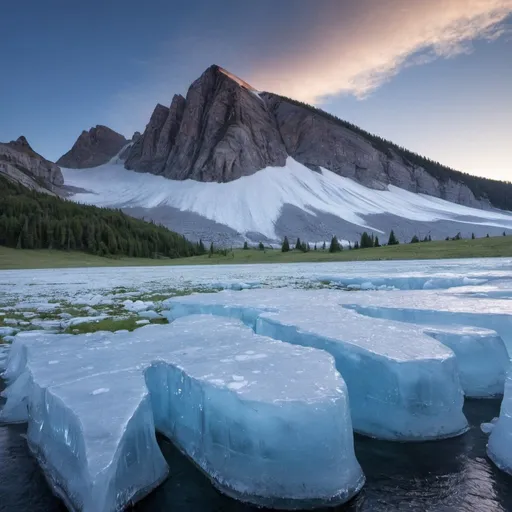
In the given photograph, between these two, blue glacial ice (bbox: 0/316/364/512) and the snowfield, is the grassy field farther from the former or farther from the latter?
blue glacial ice (bbox: 0/316/364/512)

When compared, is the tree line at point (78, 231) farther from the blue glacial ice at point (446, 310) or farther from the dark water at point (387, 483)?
the dark water at point (387, 483)

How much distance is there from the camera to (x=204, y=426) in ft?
18.8

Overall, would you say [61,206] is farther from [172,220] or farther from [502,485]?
[502,485]

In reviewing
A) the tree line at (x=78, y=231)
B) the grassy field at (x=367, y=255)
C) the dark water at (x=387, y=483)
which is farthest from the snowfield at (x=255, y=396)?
the tree line at (x=78, y=231)

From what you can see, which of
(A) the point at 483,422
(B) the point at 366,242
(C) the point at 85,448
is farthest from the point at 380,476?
(B) the point at 366,242

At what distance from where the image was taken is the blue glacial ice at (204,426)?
4.96 meters

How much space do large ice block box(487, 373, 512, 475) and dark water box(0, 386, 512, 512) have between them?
144 millimetres

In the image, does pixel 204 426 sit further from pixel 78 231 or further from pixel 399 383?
pixel 78 231

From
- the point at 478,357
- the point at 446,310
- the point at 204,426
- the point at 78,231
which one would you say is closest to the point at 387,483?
the point at 204,426

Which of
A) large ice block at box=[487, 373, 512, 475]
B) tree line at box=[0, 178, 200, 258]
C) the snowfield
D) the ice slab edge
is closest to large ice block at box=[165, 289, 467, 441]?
the snowfield

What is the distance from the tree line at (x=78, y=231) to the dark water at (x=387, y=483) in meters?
98.8

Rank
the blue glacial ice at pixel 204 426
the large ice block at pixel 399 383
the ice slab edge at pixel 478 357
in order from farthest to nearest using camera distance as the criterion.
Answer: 1. the ice slab edge at pixel 478 357
2. the large ice block at pixel 399 383
3. the blue glacial ice at pixel 204 426

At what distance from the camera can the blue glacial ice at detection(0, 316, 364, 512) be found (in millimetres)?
4961

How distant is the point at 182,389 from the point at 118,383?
1058mm
